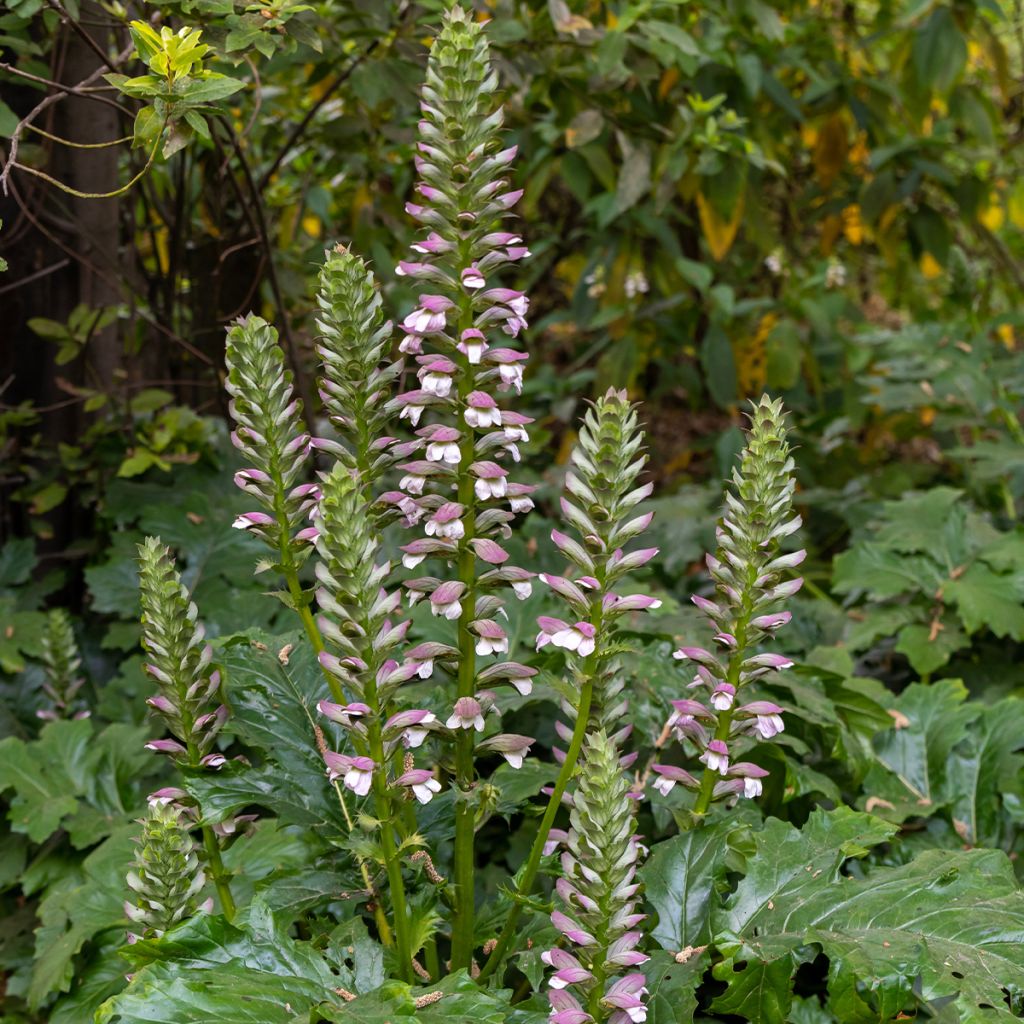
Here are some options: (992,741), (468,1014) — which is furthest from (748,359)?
(468,1014)

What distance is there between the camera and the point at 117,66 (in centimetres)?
244

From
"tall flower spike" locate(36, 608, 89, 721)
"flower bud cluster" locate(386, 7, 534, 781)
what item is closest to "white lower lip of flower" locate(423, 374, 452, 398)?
"flower bud cluster" locate(386, 7, 534, 781)

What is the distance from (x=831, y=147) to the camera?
206 inches

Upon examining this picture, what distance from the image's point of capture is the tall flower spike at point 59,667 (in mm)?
2876

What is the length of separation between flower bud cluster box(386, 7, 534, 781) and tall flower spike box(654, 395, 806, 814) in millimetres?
267

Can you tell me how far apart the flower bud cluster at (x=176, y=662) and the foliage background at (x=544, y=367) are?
0.34ft

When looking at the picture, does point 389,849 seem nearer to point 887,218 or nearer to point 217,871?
point 217,871

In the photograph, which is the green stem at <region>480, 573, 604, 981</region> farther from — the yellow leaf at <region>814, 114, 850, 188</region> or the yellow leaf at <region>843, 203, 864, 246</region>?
the yellow leaf at <region>843, 203, 864, 246</region>

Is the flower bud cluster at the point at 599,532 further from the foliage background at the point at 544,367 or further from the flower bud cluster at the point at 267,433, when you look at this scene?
the foliage background at the point at 544,367

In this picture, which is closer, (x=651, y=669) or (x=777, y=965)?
(x=777, y=965)

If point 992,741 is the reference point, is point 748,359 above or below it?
above

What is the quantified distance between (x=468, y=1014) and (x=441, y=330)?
2.89ft

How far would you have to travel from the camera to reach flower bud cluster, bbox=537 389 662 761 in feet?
4.59

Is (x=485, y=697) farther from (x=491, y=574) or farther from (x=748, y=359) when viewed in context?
(x=748, y=359)
